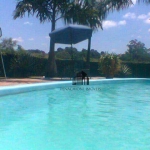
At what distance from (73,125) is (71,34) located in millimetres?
10216

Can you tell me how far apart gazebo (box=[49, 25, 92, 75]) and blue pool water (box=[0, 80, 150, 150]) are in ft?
23.2

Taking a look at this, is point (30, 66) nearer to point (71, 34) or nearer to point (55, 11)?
point (55, 11)

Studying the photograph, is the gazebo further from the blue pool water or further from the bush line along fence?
the blue pool water

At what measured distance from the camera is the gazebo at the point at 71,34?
46.5ft

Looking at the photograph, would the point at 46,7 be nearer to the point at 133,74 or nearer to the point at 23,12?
the point at 23,12

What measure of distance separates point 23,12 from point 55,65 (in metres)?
3.84

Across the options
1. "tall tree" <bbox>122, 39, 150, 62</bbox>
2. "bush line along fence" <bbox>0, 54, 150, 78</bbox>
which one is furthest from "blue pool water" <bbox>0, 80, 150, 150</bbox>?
"tall tree" <bbox>122, 39, 150, 62</bbox>

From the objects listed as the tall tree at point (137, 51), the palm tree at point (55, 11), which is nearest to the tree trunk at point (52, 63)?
the palm tree at point (55, 11)

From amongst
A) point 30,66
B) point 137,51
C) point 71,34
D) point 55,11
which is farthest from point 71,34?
point 137,51

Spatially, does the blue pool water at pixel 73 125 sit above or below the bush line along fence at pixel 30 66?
below

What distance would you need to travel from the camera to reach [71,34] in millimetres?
14719

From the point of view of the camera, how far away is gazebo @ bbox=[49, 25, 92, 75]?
14.2 meters

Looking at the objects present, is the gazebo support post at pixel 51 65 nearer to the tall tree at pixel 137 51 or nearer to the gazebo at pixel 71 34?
the gazebo at pixel 71 34

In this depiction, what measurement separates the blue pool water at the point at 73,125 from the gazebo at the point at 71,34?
7078mm
